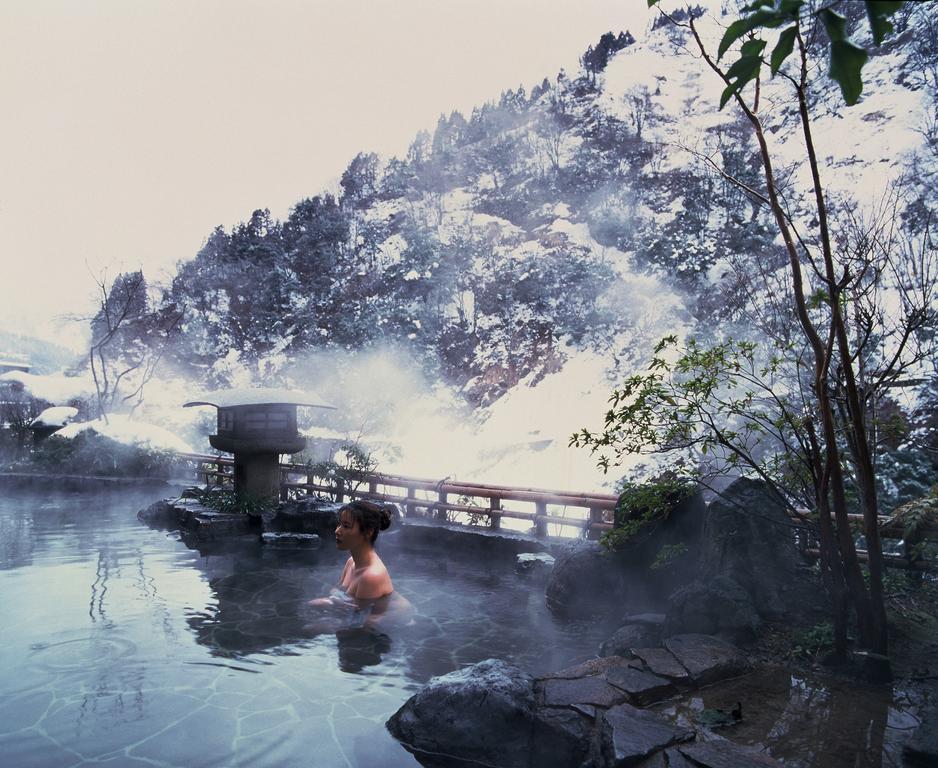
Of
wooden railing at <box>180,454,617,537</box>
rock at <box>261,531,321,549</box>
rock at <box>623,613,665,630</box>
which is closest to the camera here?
rock at <box>623,613,665,630</box>

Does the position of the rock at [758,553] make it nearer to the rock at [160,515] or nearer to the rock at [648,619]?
the rock at [648,619]

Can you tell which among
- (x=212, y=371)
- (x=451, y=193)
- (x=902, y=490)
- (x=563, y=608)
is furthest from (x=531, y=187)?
(x=563, y=608)

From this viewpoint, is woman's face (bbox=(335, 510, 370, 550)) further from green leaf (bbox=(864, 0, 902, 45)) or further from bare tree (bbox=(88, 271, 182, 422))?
bare tree (bbox=(88, 271, 182, 422))

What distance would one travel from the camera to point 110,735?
3.83 meters

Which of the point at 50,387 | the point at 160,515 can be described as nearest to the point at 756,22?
the point at 160,515

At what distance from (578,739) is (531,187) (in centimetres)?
3536

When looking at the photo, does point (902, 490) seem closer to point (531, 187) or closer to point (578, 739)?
point (578, 739)

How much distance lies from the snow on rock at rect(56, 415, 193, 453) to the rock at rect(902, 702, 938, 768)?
1645 cm

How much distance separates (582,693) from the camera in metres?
3.50

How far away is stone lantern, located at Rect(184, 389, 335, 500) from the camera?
10.4 metres

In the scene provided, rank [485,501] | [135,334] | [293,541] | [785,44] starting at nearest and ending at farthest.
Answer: [785,44]
[293,541]
[485,501]
[135,334]

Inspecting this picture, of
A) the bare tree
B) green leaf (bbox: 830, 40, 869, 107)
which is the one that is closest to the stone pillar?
green leaf (bbox: 830, 40, 869, 107)

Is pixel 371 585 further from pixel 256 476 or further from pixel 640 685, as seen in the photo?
pixel 256 476

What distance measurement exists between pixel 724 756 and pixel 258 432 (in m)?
9.17
